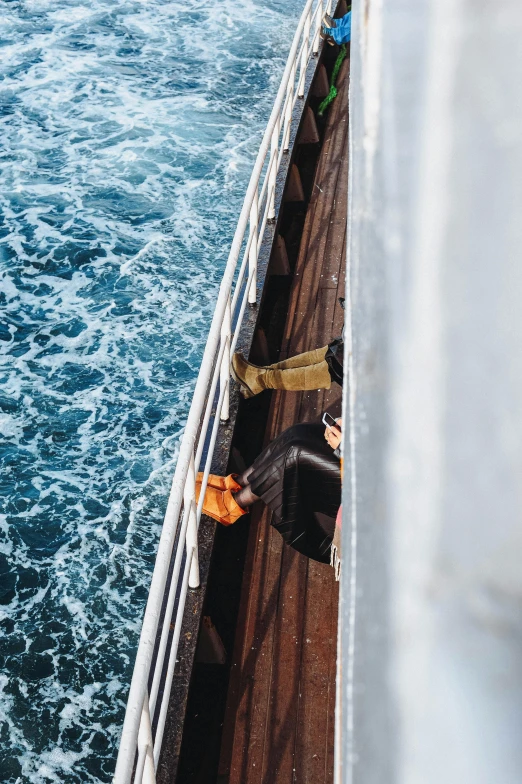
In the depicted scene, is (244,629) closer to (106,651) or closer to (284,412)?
(284,412)

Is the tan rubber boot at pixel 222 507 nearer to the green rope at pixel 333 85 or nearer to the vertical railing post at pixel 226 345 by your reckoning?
the vertical railing post at pixel 226 345

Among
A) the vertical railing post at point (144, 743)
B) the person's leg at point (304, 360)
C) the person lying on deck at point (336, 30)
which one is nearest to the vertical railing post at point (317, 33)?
the person lying on deck at point (336, 30)

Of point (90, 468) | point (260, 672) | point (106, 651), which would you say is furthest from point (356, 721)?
point (90, 468)

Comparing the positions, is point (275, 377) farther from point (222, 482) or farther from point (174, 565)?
point (174, 565)

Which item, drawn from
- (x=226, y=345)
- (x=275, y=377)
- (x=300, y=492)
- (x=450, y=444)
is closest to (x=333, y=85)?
(x=275, y=377)

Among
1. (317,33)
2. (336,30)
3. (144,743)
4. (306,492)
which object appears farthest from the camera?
(336,30)

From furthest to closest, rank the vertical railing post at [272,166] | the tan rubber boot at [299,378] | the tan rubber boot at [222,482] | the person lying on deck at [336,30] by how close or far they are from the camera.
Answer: the person lying on deck at [336,30], the vertical railing post at [272,166], the tan rubber boot at [299,378], the tan rubber boot at [222,482]

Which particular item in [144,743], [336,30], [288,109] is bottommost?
[144,743]
